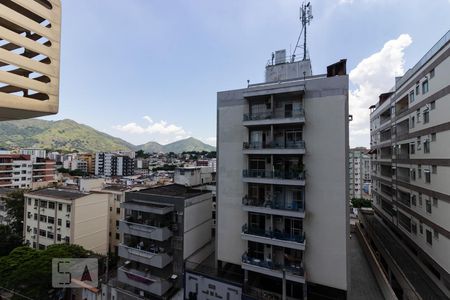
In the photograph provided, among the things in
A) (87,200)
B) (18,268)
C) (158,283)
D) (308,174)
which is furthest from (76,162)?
(308,174)

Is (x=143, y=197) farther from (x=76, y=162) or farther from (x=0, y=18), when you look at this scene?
(x=76, y=162)

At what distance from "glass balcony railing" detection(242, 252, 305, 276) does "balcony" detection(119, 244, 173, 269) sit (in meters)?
7.28

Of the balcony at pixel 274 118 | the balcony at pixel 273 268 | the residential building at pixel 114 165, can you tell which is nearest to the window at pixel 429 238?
the balcony at pixel 273 268

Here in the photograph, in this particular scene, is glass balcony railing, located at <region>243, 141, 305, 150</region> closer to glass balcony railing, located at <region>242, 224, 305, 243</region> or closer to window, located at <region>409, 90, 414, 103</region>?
glass balcony railing, located at <region>242, 224, 305, 243</region>

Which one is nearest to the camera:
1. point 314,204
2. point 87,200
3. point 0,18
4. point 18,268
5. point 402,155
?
point 0,18

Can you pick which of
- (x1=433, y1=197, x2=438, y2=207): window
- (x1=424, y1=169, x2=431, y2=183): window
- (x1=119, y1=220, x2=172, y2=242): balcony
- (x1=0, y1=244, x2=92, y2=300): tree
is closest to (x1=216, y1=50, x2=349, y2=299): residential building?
(x1=119, y1=220, x2=172, y2=242): balcony

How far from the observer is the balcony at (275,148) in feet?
57.1

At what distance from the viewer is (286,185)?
1845cm

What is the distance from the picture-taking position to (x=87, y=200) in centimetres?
3244

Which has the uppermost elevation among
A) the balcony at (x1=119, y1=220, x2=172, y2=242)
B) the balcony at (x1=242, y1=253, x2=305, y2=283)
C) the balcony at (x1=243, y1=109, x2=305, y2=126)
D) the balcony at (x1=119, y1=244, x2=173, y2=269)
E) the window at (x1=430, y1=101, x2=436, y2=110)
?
the window at (x1=430, y1=101, x2=436, y2=110)

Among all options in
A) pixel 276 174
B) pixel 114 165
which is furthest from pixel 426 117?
pixel 114 165

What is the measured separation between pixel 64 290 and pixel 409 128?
40691 mm

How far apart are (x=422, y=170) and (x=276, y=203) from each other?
45.7 feet

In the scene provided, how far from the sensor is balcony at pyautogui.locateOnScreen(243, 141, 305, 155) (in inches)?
685
